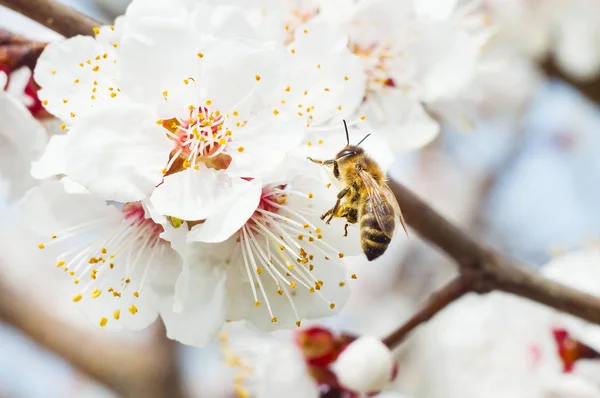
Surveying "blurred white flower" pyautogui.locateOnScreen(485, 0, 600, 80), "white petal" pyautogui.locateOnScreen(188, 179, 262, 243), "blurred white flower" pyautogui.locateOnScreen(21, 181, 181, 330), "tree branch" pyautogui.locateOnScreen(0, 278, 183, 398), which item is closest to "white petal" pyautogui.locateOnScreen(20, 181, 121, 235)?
"blurred white flower" pyautogui.locateOnScreen(21, 181, 181, 330)

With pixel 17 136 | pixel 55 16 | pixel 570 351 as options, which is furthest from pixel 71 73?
pixel 570 351

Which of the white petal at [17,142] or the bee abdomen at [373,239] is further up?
the bee abdomen at [373,239]

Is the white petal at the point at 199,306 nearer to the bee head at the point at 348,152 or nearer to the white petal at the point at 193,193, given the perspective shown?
the white petal at the point at 193,193

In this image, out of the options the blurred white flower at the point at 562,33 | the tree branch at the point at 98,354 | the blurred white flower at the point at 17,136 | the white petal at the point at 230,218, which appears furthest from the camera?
the blurred white flower at the point at 562,33

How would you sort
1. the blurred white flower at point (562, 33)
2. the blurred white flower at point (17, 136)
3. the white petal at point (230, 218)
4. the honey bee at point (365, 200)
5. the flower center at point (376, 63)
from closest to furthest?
the white petal at point (230, 218) < the honey bee at point (365, 200) < the blurred white flower at point (17, 136) < the flower center at point (376, 63) < the blurred white flower at point (562, 33)

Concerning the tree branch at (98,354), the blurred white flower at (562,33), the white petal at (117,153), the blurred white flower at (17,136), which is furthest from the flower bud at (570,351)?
the tree branch at (98,354)

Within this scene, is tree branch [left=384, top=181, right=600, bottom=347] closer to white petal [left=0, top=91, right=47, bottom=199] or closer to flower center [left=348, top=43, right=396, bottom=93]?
flower center [left=348, top=43, right=396, bottom=93]
